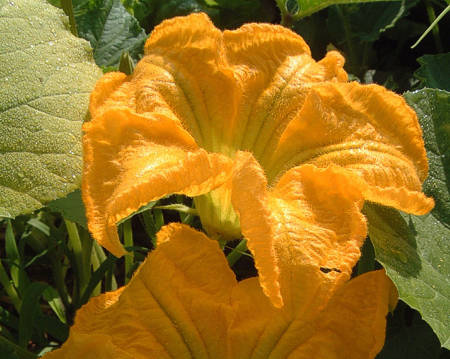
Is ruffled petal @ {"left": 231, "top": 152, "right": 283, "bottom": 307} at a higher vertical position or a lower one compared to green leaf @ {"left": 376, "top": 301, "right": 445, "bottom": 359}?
higher

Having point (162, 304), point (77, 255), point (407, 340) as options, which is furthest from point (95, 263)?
point (407, 340)

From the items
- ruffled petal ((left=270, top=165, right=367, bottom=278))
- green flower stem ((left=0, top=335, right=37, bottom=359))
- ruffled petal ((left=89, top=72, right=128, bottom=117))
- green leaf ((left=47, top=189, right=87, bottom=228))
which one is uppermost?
ruffled petal ((left=89, top=72, right=128, bottom=117))

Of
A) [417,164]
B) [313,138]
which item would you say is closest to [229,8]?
[313,138]

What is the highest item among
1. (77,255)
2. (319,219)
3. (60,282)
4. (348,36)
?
(319,219)

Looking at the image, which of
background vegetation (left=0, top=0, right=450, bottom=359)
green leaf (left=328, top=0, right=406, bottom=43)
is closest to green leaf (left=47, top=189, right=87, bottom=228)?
background vegetation (left=0, top=0, right=450, bottom=359)

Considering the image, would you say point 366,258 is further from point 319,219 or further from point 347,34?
point 347,34

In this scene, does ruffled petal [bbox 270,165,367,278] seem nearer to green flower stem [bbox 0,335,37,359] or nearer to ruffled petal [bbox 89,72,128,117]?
ruffled petal [bbox 89,72,128,117]
